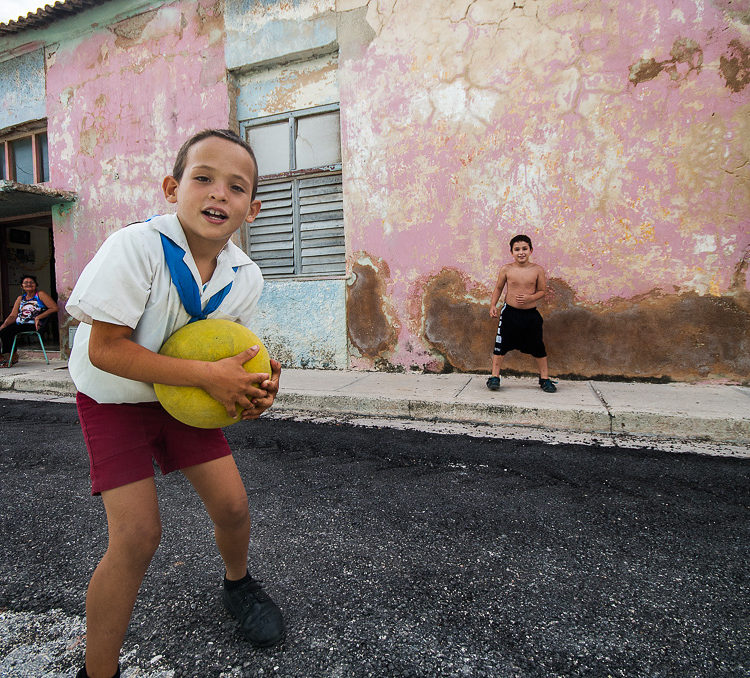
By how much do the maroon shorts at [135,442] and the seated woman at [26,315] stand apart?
27.1ft

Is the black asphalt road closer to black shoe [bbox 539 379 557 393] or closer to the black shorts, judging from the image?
black shoe [bbox 539 379 557 393]

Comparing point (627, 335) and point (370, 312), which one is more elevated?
point (370, 312)

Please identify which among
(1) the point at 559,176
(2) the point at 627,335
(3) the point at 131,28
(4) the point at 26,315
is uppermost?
(3) the point at 131,28

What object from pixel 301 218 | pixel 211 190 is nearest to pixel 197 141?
pixel 211 190

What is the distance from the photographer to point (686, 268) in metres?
5.38

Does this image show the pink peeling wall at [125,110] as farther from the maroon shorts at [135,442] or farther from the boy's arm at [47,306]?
the maroon shorts at [135,442]

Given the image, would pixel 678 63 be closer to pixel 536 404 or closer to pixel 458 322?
pixel 458 322

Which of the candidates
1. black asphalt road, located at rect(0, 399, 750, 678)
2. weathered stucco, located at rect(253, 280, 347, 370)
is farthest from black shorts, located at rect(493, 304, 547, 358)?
weathered stucco, located at rect(253, 280, 347, 370)

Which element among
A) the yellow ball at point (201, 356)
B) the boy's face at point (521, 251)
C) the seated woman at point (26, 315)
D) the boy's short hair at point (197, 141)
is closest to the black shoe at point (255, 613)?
the yellow ball at point (201, 356)

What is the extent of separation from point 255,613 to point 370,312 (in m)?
5.32

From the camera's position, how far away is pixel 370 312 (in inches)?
266

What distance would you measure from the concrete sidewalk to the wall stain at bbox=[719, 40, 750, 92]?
3226mm

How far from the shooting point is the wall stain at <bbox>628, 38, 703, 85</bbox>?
17.3 ft

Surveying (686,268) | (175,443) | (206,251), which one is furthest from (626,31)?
(175,443)
